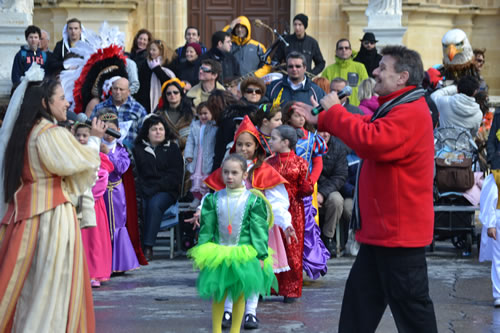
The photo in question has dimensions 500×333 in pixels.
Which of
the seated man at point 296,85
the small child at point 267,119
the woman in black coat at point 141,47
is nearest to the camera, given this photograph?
the small child at point 267,119

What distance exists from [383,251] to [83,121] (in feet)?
7.79

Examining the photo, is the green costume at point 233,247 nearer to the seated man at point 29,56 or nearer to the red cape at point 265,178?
the red cape at point 265,178

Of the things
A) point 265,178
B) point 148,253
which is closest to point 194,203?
point 148,253

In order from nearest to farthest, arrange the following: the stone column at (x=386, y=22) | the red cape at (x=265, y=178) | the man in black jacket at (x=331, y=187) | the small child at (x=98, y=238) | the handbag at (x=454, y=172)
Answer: the red cape at (x=265, y=178) < the small child at (x=98, y=238) < the man in black jacket at (x=331, y=187) < the handbag at (x=454, y=172) < the stone column at (x=386, y=22)

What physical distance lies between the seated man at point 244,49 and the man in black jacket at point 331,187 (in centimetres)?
320

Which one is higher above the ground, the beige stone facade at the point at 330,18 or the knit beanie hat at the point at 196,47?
the beige stone facade at the point at 330,18

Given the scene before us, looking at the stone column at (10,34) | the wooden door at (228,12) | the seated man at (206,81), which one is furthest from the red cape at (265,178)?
the wooden door at (228,12)

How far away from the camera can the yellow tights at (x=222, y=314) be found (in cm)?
738

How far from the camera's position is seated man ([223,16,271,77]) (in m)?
14.4

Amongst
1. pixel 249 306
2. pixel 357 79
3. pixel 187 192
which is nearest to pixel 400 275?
pixel 249 306

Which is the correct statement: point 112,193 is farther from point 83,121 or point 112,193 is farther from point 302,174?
point 83,121

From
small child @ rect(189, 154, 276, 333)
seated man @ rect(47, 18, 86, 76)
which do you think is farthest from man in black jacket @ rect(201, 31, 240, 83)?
small child @ rect(189, 154, 276, 333)

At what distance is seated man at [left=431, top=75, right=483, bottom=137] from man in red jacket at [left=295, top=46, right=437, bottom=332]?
6.45 metres

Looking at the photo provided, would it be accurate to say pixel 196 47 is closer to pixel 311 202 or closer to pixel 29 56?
pixel 29 56
